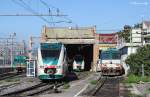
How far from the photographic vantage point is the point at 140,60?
47.2 metres

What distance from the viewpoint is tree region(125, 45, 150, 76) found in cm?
4656

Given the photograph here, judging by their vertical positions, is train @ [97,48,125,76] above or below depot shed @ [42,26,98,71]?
below

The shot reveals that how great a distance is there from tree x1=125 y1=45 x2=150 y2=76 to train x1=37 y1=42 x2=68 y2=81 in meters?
9.21

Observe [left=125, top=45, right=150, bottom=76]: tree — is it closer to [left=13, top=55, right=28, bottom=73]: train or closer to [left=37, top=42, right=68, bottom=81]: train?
[left=37, top=42, right=68, bottom=81]: train

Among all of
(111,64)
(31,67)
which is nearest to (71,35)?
(111,64)

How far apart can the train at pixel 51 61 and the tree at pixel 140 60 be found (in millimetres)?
9205

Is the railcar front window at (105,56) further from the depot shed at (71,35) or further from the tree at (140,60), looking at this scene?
the depot shed at (71,35)

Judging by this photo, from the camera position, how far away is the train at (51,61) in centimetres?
4078

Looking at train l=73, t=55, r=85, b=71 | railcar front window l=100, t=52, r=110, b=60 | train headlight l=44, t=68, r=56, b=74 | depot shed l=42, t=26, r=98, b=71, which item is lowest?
train headlight l=44, t=68, r=56, b=74

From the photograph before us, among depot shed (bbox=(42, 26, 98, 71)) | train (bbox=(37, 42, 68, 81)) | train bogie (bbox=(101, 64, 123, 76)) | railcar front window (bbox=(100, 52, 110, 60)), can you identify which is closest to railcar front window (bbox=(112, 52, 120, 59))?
railcar front window (bbox=(100, 52, 110, 60))

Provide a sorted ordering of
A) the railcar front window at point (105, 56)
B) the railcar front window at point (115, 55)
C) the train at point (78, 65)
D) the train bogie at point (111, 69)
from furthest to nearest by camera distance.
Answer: the train at point (78, 65), the railcar front window at point (105, 56), the railcar front window at point (115, 55), the train bogie at point (111, 69)

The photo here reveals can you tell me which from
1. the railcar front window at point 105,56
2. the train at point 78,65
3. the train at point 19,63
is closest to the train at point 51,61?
the railcar front window at point 105,56

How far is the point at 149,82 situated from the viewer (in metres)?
40.2

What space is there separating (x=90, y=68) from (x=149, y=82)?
151 feet
